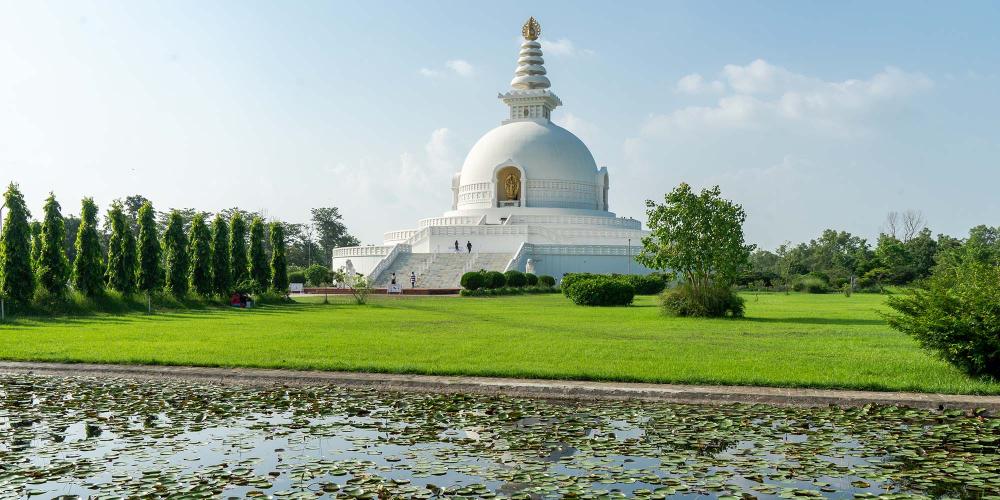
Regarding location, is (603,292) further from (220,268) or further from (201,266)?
(201,266)

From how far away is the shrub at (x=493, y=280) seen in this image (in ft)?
123

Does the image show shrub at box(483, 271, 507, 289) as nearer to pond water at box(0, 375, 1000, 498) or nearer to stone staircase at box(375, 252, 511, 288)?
stone staircase at box(375, 252, 511, 288)

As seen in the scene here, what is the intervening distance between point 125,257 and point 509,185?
3458 cm

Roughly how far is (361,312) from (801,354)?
47.7ft

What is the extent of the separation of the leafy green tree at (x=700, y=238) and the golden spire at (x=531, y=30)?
43141mm

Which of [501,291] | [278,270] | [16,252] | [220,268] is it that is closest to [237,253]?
[220,268]

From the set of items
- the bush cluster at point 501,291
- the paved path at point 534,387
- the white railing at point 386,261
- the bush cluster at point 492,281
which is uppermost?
the white railing at point 386,261

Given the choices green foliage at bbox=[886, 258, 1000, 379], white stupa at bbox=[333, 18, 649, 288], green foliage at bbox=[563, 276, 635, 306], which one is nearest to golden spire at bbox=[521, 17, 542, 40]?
white stupa at bbox=[333, 18, 649, 288]

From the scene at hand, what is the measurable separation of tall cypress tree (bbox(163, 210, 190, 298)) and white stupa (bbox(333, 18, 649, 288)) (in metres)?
14.7

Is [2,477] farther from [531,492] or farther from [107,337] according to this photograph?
[107,337]

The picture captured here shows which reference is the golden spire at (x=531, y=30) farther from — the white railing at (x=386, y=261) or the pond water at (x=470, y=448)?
the pond water at (x=470, y=448)

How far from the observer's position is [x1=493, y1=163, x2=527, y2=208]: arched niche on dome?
58781mm

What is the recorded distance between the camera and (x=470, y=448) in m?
7.51

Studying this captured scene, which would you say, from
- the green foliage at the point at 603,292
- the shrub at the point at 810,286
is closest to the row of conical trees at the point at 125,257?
the green foliage at the point at 603,292
